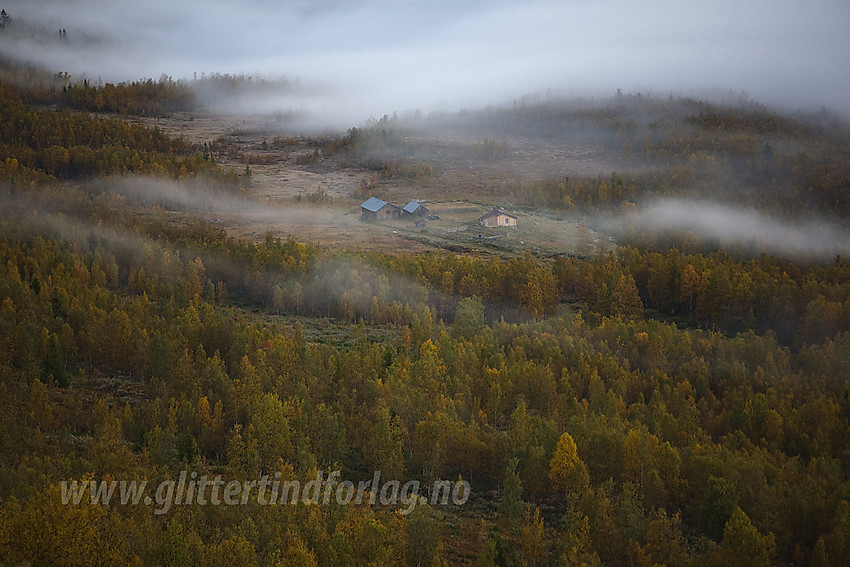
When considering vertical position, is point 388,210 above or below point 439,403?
above

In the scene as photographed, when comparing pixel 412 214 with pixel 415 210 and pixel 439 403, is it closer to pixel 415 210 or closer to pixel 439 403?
pixel 415 210

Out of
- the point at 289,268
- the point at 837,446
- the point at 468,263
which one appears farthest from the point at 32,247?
the point at 837,446

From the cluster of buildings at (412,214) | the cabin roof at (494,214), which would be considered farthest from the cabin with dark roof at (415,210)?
the cabin roof at (494,214)

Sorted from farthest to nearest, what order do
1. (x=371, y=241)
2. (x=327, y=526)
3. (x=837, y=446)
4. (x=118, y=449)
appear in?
(x=371, y=241)
(x=837, y=446)
(x=118, y=449)
(x=327, y=526)

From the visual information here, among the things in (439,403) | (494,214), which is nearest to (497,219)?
(494,214)

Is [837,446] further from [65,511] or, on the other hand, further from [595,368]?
[65,511]

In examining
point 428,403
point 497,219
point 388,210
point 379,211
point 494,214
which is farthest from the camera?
point 388,210

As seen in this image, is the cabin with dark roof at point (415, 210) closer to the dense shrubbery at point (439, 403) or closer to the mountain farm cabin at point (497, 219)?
the mountain farm cabin at point (497, 219)

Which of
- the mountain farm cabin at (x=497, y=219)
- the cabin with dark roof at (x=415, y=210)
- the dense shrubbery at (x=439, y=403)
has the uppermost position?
the cabin with dark roof at (x=415, y=210)
